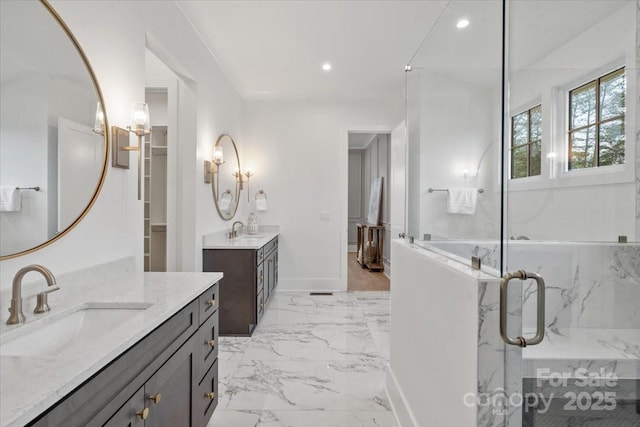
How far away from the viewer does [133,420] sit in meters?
1.00

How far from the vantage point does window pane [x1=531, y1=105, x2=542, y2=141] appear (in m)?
1.51

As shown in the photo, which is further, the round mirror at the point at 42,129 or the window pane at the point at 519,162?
the window pane at the point at 519,162

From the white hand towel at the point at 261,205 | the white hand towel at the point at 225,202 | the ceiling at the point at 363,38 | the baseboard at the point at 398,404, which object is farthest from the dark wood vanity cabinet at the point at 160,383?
the white hand towel at the point at 261,205

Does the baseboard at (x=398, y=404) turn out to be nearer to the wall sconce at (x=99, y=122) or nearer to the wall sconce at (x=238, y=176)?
the wall sconce at (x=99, y=122)

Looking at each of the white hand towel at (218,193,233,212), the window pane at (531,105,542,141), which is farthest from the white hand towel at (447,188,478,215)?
the white hand towel at (218,193,233,212)

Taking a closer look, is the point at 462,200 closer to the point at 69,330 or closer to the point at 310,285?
the point at 69,330

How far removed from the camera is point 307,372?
2547mm

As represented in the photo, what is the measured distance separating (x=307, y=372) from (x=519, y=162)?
206cm

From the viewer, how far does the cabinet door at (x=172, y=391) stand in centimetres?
113

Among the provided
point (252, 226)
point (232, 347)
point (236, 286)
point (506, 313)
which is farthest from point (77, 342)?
point (252, 226)

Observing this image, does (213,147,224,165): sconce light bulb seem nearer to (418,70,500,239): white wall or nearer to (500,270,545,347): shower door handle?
(418,70,500,239): white wall

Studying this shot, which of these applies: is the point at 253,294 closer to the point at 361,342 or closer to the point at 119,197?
the point at 361,342

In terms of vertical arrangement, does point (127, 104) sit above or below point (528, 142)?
above

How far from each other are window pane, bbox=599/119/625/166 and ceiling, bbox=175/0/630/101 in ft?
1.55
